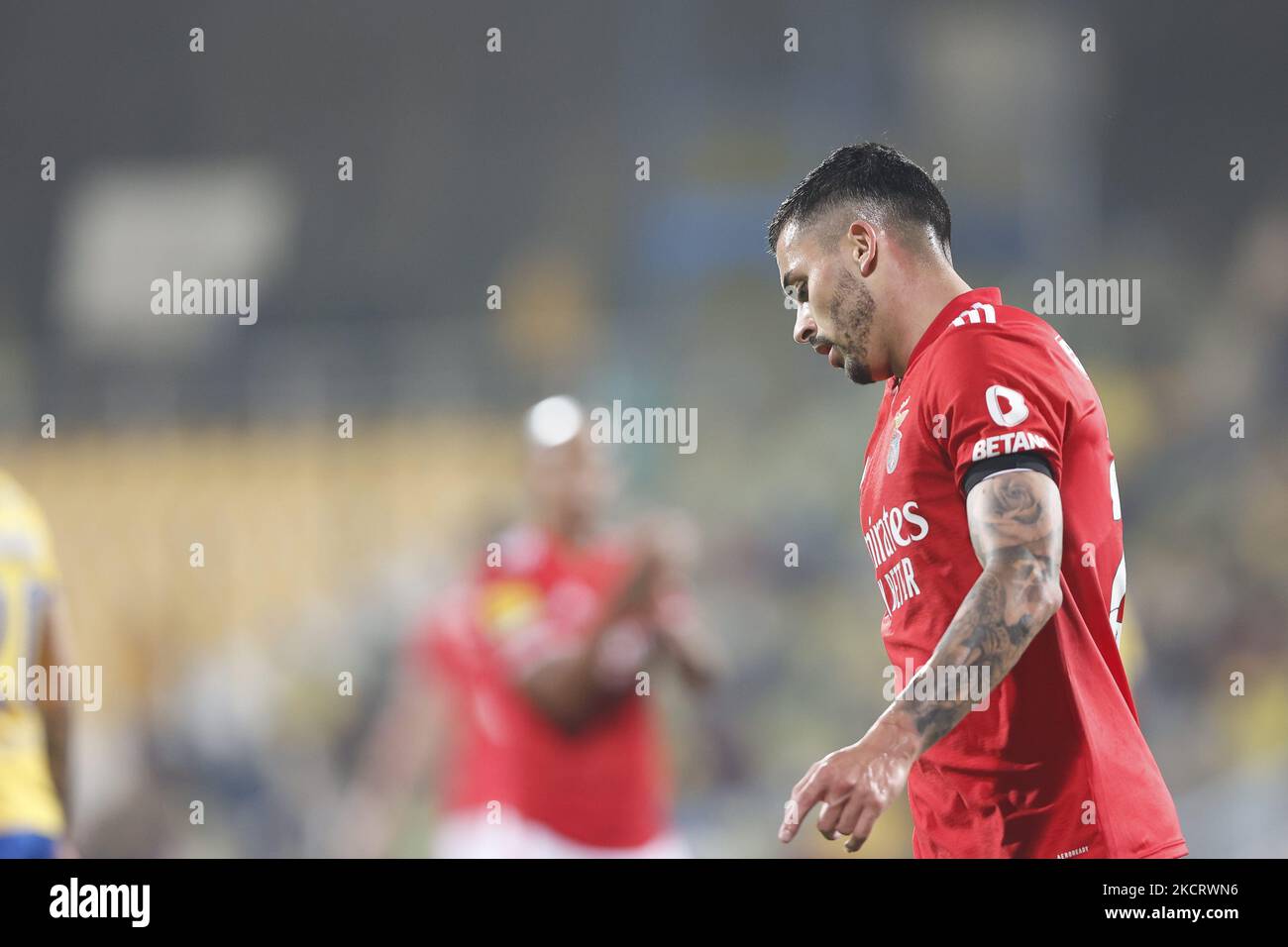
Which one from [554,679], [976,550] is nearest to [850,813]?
[976,550]

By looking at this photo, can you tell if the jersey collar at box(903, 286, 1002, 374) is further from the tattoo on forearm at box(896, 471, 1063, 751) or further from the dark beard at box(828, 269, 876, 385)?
the tattoo on forearm at box(896, 471, 1063, 751)

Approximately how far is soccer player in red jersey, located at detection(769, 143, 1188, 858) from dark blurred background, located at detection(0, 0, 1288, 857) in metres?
4.91

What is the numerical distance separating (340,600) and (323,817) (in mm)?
1692

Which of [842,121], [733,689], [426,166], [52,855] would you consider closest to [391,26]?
[426,166]

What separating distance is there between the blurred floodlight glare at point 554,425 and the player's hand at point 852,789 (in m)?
3.50

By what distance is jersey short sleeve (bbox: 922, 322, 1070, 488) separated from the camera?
1.94 m

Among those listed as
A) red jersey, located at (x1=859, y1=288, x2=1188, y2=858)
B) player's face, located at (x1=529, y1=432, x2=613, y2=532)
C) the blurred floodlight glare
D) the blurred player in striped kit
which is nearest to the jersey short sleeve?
red jersey, located at (x1=859, y1=288, x2=1188, y2=858)

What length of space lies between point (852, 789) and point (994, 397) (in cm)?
63

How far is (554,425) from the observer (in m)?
5.34

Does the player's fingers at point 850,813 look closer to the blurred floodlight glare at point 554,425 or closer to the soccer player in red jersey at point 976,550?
the soccer player in red jersey at point 976,550

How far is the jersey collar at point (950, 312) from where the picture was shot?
2199 millimetres

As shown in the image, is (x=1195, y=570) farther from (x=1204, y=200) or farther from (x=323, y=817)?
(x=323, y=817)

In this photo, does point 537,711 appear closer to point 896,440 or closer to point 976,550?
point 896,440

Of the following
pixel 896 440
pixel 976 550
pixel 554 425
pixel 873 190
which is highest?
pixel 554 425
